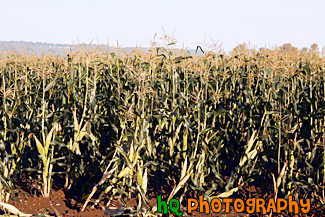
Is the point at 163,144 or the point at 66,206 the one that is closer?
the point at 66,206

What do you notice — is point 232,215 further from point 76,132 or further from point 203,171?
point 76,132

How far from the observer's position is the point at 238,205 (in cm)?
673

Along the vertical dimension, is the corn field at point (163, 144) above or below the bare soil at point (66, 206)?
above

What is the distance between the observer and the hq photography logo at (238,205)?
6.39 metres

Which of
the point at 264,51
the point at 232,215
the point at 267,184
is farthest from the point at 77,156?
the point at 264,51

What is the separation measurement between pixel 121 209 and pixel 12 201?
1921mm

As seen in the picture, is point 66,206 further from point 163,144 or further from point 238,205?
point 238,205

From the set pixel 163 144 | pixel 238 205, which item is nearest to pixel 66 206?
pixel 163 144

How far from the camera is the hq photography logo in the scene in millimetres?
6386

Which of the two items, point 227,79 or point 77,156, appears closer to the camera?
point 77,156

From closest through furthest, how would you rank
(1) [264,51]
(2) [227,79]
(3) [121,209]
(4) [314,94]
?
(3) [121,209] < (4) [314,94] < (2) [227,79] < (1) [264,51]

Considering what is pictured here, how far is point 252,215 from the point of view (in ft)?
21.4

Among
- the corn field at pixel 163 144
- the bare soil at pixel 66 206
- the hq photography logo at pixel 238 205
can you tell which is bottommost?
the bare soil at pixel 66 206

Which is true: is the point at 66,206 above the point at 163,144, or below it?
below
